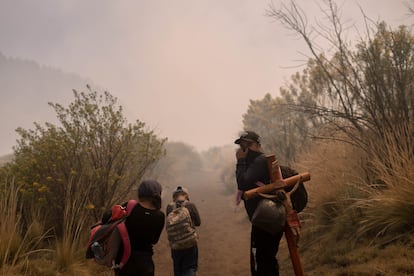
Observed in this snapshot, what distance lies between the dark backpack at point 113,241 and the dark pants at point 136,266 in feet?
0.19

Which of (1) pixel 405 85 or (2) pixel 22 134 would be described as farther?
(2) pixel 22 134

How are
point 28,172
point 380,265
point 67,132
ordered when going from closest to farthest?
point 380,265 → point 28,172 → point 67,132

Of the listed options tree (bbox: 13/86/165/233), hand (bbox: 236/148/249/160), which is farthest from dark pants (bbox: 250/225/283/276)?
tree (bbox: 13/86/165/233)

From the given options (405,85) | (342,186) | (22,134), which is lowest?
(342,186)

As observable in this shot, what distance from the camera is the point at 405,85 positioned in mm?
5191

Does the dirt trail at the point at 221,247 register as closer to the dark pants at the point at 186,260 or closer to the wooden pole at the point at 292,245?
the dark pants at the point at 186,260

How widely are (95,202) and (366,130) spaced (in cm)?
567

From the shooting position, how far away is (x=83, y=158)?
19.5 ft

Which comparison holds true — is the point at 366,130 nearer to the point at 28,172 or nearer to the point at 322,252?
the point at 322,252

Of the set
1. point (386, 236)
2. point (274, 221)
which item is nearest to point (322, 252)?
point (386, 236)

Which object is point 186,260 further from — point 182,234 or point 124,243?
point 124,243

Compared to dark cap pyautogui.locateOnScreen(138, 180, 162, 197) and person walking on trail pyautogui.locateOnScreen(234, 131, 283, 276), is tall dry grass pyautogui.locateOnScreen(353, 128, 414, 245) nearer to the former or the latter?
person walking on trail pyautogui.locateOnScreen(234, 131, 283, 276)

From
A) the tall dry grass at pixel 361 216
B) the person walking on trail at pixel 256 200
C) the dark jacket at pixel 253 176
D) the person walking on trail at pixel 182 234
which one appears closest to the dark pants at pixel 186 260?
the person walking on trail at pixel 182 234

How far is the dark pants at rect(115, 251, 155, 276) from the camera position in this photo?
2488 mm
